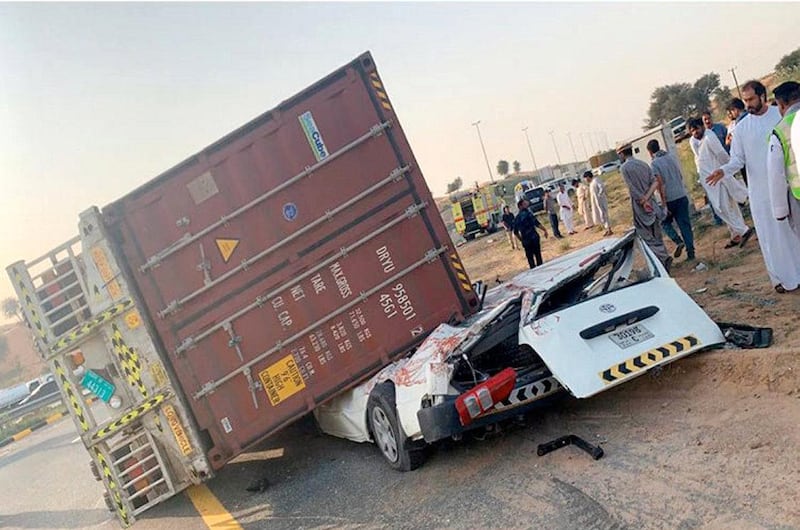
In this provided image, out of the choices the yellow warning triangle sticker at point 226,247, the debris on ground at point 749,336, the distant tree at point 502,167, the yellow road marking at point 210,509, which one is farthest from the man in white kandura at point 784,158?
the distant tree at point 502,167

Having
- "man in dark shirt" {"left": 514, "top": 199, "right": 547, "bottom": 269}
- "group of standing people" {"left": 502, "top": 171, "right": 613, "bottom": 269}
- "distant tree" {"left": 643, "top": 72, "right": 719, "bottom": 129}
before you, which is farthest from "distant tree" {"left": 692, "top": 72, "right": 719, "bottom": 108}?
"man in dark shirt" {"left": 514, "top": 199, "right": 547, "bottom": 269}

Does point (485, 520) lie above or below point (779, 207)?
below

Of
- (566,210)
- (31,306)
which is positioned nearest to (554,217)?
(566,210)

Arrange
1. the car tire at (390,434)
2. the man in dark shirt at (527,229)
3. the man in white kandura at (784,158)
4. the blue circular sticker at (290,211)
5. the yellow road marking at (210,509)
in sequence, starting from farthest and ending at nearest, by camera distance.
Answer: the man in dark shirt at (527,229)
the blue circular sticker at (290,211)
the yellow road marking at (210,509)
the man in white kandura at (784,158)
the car tire at (390,434)

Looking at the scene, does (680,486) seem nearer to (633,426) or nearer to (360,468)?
(633,426)

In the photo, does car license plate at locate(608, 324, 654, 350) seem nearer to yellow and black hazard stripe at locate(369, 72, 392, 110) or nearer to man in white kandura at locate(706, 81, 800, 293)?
man in white kandura at locate(706, 81, 800, 293)

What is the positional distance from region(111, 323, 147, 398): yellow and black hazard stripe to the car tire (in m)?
2.00

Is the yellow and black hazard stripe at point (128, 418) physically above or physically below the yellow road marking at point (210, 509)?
above

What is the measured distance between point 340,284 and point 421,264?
2.40ft

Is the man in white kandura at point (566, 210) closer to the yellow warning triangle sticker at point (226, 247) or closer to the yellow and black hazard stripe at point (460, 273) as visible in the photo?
the yellow and black hazard stripe at point (460, 273)

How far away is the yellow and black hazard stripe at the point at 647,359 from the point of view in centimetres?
404

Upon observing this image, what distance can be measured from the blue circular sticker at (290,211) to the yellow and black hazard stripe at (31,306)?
7.38ft

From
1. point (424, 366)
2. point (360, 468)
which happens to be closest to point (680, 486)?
point (424, 366)

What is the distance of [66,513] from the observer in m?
7.04
